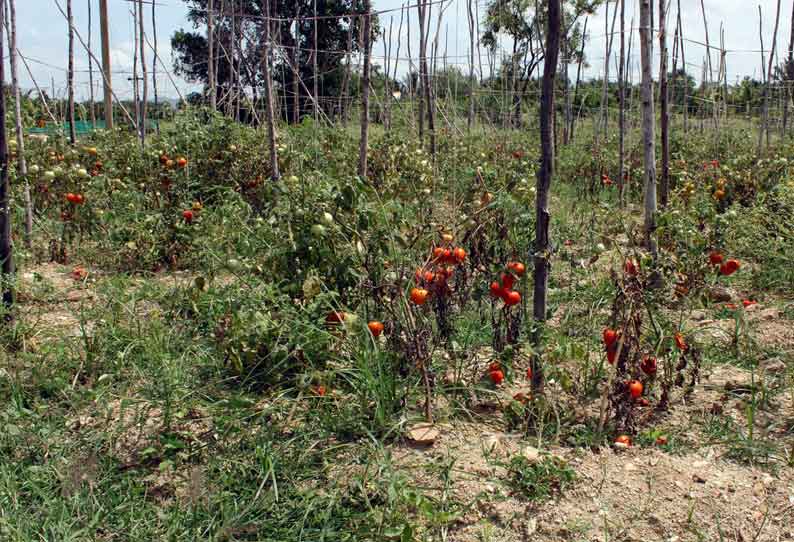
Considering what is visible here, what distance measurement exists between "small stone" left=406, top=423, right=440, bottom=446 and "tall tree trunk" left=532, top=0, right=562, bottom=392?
13.0 inches

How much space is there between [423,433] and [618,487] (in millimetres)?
521

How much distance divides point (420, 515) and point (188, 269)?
2.55m

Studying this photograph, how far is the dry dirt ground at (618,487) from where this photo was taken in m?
1.62

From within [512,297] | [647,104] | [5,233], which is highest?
[647,104]

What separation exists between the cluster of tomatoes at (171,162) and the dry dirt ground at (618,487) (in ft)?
7.20

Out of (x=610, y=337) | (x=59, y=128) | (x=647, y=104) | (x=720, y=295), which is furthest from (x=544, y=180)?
(x=59, y=128)

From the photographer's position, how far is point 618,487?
5.74 feet

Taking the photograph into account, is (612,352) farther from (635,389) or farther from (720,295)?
(720,295)

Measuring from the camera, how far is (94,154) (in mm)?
4680

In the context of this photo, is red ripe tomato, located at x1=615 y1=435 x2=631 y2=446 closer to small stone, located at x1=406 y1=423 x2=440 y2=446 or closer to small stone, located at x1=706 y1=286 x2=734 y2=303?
small stone, located at x1=406 y1=423 x2=440 y2=446

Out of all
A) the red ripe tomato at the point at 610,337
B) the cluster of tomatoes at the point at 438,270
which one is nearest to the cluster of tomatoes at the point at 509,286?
the cluster of tomatoes at the point at 438,270

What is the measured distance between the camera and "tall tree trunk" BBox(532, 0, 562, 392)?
76.9 inches

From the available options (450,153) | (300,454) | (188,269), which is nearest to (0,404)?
(300,454)

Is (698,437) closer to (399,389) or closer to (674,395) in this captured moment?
(674,395)
